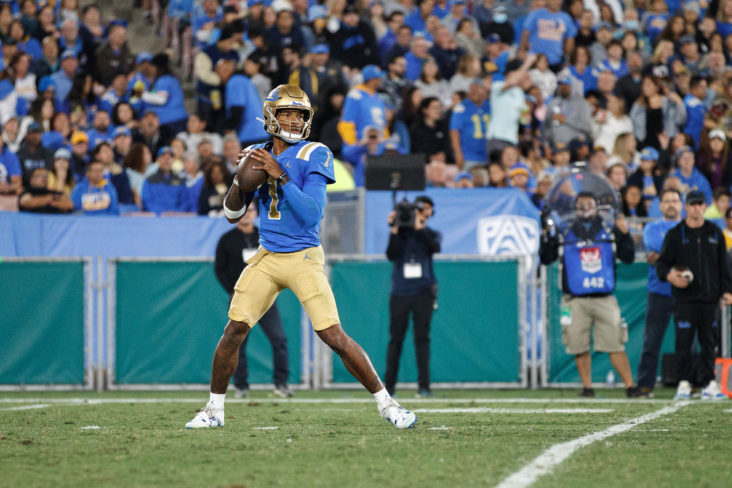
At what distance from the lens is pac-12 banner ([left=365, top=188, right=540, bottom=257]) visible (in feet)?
48.6

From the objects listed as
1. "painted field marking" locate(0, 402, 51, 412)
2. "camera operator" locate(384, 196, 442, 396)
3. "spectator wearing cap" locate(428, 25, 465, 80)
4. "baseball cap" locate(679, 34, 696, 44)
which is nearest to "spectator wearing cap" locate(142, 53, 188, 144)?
"spectator wearing cap" locate(428, 25, 465, 80)

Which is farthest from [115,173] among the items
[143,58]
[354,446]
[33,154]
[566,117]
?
[354,446]

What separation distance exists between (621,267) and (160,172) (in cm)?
614

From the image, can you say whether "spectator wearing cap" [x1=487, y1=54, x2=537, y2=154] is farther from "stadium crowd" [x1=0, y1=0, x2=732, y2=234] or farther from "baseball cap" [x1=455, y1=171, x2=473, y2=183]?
"baseball cap" [x1=455, y1=171, x2=473, y2=183]

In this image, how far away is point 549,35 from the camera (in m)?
20.6

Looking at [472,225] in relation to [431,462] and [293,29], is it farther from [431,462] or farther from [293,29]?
[431,462]

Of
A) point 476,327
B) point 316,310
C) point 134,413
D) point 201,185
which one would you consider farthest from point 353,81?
point 316,310

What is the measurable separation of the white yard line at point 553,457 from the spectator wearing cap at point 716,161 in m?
9.74

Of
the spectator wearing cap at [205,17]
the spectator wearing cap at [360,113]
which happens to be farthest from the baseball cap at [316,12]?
the spectator wearing cap at [360,113]

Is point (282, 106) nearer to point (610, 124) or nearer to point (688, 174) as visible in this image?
point (688, 174)

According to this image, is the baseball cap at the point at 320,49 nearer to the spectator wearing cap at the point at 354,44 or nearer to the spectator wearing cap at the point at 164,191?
the spectator wearing cap at the point at 354,44

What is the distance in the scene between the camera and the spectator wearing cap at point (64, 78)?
1845cm

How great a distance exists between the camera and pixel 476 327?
46.5ft

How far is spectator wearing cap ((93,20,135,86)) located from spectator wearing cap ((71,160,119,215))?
3.83m
